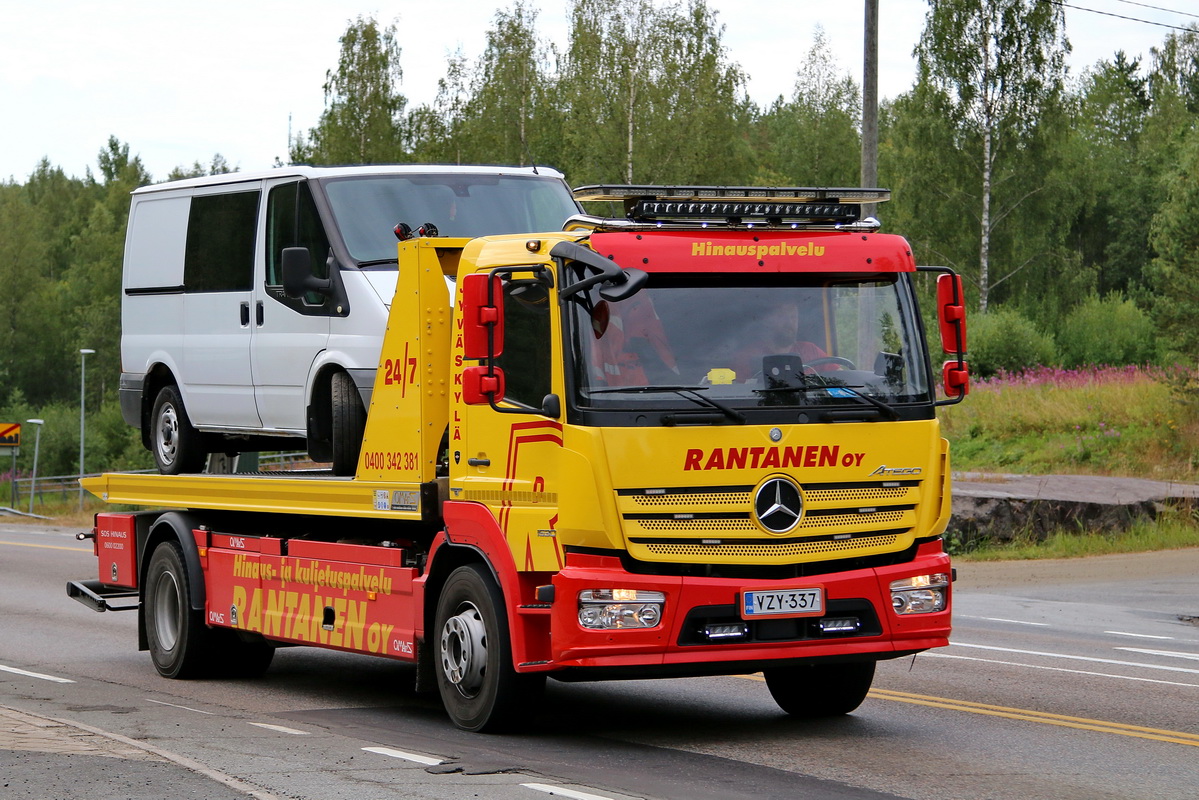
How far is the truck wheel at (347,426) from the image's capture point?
998cm

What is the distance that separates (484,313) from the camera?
26.3ft

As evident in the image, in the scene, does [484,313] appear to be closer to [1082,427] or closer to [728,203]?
[728,203]

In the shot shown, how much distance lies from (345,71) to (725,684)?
53.7 meters

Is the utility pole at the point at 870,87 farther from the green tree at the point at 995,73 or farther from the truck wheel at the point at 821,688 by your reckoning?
the green tree at the point at 995,73

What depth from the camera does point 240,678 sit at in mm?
12406

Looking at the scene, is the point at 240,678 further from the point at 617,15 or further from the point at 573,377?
the point at 617,15

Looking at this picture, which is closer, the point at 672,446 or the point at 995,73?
the point at 672,446

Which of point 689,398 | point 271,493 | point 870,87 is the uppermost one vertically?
point 870,87

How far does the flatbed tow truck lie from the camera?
25.8ft

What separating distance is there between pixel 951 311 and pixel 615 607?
2410 mm

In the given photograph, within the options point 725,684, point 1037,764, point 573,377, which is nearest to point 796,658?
point 1037,764

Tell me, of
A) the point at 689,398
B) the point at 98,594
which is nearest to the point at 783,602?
the point at 689,398

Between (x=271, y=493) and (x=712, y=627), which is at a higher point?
(x=271, y=493)

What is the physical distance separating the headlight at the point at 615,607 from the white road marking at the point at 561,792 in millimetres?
998
